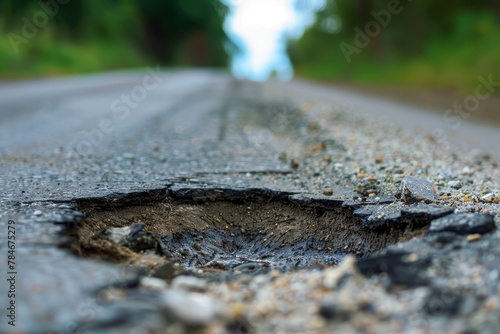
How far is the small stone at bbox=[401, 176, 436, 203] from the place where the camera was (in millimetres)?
2307

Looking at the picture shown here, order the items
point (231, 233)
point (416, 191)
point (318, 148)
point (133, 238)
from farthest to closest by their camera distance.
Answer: point (318, 148), point (231, 233), point (416, 191), point (133, 238)

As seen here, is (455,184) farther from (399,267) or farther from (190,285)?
(190,285)

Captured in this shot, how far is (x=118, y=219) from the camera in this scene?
240 cm

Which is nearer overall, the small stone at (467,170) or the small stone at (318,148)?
the small stone at (467,170)

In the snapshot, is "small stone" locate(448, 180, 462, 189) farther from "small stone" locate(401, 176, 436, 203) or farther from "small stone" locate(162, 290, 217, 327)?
"small stone" locate(162, 290, 217, 327)

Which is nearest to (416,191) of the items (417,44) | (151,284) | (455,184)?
(455,184)

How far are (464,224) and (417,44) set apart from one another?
13803mm

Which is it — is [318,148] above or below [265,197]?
above

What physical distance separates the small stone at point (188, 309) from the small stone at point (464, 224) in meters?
1.01

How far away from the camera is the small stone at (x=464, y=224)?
5.80ft

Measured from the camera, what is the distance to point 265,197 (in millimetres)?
2715

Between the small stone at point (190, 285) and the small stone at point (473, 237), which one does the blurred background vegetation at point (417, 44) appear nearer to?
the small stone at point (473, 237)

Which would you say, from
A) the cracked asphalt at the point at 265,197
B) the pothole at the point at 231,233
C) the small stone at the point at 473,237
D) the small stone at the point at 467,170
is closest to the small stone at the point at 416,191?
the cracked asphalt at the point at 265,197

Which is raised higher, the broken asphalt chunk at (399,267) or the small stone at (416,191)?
the small stone at (416,191)
